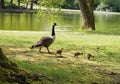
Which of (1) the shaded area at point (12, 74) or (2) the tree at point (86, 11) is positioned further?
(2) the tree at point (86, 11)

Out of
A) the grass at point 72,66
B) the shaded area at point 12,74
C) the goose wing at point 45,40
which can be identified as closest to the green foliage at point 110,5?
the grass at point 72,66

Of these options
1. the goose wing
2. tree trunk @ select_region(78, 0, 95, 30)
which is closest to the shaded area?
the goose wing

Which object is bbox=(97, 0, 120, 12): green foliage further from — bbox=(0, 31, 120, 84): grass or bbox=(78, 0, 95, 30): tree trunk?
bbox=(0, 31, 120, 84): grass

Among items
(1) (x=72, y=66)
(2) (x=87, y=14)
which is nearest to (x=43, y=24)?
(2) (x=87, y=14)

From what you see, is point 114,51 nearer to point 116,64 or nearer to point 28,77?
point 116,64

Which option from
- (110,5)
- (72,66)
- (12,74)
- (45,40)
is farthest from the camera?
(110,5)

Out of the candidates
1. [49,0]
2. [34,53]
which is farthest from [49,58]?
[49,0]

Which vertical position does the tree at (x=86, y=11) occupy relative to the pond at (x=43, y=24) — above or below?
above

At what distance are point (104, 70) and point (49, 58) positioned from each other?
99.0 inches

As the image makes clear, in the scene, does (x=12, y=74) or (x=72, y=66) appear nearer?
(x=12, y=74)

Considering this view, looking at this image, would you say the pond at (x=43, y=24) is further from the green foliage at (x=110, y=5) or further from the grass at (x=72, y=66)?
the green foliage at (x=110, y=5)

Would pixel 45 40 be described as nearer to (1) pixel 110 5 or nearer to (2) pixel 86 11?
(2) pixel 86 11

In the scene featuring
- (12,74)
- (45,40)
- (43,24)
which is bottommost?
(43,24)

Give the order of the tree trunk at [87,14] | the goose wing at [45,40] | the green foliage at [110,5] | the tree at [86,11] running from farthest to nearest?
the green foliage at [110,5]
the tree trunk at [87,14]
the tree at [86,11]
the goose wing at [45,40]
